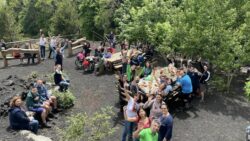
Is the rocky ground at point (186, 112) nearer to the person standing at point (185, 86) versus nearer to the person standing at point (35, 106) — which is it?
the person standing at point (35, 106)

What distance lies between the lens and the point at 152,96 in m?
12.7

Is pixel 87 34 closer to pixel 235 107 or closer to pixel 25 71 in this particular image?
pixel 25 71

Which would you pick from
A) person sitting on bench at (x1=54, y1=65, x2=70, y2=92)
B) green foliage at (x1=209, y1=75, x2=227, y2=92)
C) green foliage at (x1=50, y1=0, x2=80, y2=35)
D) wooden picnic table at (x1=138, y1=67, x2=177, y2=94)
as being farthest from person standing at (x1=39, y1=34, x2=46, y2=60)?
green foliage at (x1=50, y1=0, x2=80, y2=35)

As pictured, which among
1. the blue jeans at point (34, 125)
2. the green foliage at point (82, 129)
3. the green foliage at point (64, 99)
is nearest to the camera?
the green foliage at point (82, 129)

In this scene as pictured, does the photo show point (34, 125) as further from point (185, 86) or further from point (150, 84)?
point (185, 86)

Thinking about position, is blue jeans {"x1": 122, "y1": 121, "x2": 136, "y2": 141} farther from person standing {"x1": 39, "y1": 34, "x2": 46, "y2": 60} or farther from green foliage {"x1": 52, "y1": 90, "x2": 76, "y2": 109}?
person standing {"x1": 39, "y1": 34, "x2": 46, "y2": 60}

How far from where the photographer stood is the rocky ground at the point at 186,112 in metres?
12.6

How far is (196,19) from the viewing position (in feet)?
59.8

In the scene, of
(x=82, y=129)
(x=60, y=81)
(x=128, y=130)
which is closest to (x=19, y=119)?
(x=82, y=129)

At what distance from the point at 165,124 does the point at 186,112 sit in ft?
12.2

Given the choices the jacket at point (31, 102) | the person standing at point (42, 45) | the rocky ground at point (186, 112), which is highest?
the person standing at point (42, 45)

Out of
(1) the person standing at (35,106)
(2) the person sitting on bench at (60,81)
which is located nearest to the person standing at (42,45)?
(2) the person sitting on bench at (60,81)

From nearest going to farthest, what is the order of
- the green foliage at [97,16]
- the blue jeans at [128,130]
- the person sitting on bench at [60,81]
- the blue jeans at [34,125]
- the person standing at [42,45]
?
1. the blue jeans at [128,130]
2. the blue jeans at [34,125]
3. the person sitting on bench at [60,81]
4. the person standing at [42,45]
5. the green foliage at [97,16]

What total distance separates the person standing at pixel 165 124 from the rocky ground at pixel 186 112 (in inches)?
49.9
